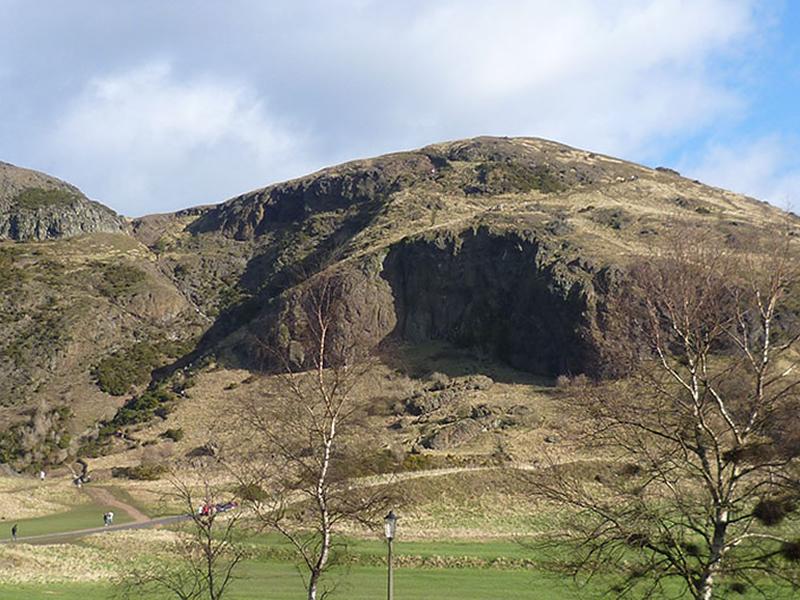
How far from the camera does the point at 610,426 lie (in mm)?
11148

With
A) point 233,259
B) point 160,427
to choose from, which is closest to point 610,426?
point 160,427

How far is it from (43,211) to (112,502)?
107970mm

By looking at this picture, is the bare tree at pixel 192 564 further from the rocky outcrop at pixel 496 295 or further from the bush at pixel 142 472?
the rocky outcrop at pixel 496 295

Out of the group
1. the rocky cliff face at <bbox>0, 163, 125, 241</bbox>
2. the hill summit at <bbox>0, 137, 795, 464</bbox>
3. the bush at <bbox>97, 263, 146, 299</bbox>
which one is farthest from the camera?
the rocky cliff face at <bbox>0, 163, 125, 241</bbox>

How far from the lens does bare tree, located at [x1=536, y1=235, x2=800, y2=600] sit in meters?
10.4

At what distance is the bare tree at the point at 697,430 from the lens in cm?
1037

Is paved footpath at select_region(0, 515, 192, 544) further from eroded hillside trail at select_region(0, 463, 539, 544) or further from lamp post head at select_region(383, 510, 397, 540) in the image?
lamp post head at select_region(383, 510, 397, 540)

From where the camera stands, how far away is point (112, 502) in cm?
5284

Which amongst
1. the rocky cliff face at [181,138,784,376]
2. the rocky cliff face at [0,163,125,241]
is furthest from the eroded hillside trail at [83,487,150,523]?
the rocky cliff face at [0,163,125,241]

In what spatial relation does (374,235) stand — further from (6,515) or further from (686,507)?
(686,507)

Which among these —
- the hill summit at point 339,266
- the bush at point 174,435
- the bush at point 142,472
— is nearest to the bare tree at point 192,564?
the bush at point 142,472

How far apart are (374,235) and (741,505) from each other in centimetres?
9606

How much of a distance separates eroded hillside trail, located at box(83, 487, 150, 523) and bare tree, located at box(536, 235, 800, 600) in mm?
38156

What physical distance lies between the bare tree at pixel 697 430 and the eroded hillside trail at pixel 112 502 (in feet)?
125
